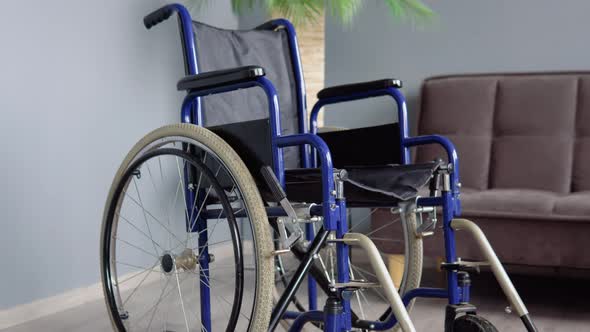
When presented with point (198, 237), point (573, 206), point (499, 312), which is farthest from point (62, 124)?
point (573, 206)

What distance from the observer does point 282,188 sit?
145 centimetres

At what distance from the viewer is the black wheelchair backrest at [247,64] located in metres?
1.88

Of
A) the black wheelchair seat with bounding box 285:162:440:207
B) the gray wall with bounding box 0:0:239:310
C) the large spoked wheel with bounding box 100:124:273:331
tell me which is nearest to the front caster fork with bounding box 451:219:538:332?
the black wheelchair seat with bounding box 285:162:440:207

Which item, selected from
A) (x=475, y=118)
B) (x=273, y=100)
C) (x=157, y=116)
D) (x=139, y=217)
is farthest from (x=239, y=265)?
(x=475, y=118)

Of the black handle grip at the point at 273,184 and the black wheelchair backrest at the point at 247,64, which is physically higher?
the black wheelchair backrest at the point at 247,64

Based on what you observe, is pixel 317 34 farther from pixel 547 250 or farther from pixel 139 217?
pixel 547 250

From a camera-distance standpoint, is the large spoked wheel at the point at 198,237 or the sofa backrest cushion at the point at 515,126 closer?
the large spoked wheel at the point at 198,237

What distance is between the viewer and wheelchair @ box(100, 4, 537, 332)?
4.55 feet

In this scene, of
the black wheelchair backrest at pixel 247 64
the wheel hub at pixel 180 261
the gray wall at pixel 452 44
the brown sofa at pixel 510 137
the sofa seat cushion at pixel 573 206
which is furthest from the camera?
the gray wall at pixel 452 44

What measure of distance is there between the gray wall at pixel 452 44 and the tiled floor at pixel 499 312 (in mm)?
A: 936

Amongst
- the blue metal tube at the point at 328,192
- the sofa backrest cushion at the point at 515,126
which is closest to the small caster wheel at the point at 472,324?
the blue metal tube at the point at 328,192

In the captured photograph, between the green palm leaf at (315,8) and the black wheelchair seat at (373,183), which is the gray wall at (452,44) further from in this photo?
the black wheelchair seat at (373,183)

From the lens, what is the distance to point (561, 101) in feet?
9.53

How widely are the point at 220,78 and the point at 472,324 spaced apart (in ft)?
2.39
